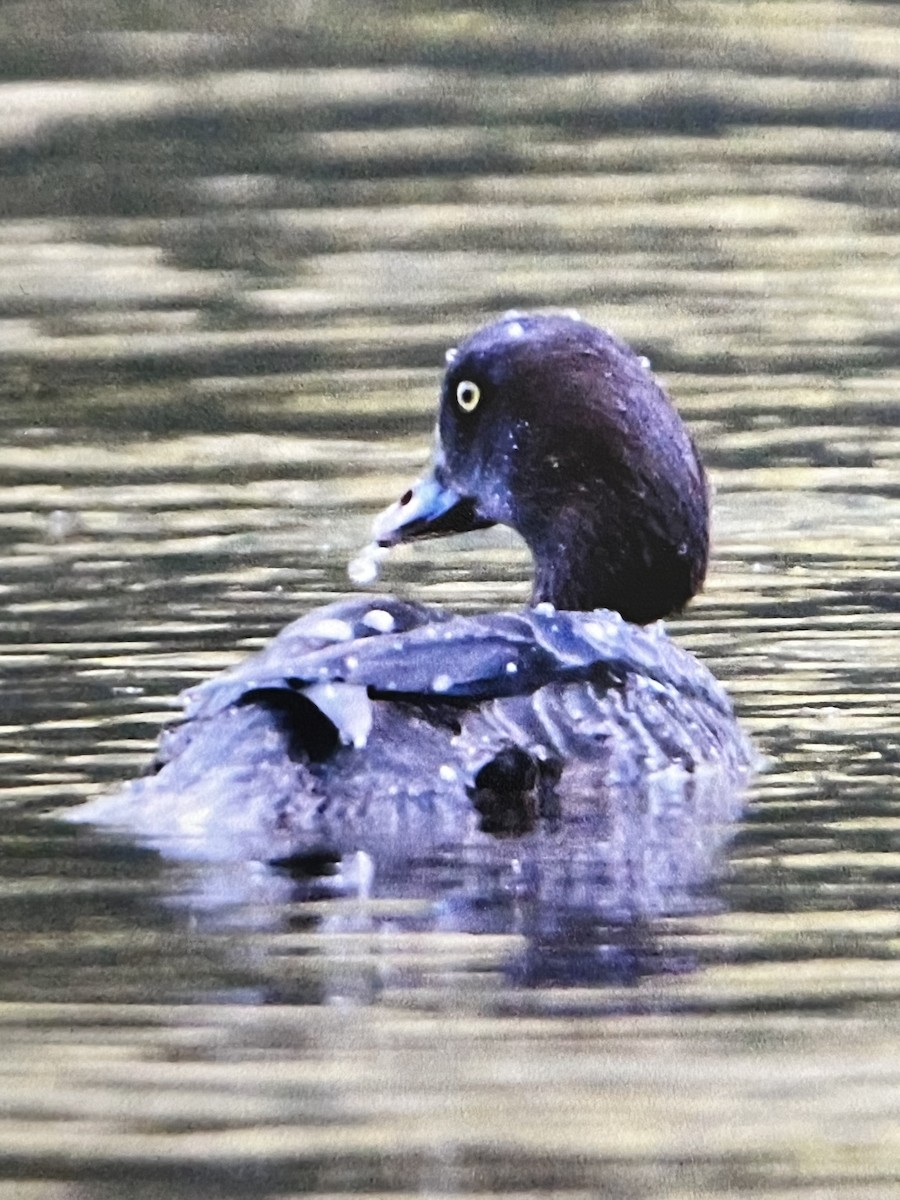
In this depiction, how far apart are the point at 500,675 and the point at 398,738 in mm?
257

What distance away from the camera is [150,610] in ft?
23.9

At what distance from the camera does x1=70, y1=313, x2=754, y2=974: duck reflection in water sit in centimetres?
588

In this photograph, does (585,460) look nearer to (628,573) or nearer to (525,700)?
(628,573)

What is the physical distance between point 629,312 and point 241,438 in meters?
1.06

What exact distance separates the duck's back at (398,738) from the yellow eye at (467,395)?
28.8 inches

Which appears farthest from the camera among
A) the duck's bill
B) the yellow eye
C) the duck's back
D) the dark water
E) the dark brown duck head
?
the duck's bill

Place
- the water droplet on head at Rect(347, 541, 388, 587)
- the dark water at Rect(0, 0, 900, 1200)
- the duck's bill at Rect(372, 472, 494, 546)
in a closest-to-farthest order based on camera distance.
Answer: the dark water at Rect(0, 0, 900, 1200), the duck's bill at Rect(372, 472, 494, 546), the water droplet on head at Rect(347, 541, 388, 587)

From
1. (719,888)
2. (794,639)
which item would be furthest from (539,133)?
(719,888)

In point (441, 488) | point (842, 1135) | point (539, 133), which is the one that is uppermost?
point (539, 133)

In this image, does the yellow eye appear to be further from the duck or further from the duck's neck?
the duck's neck

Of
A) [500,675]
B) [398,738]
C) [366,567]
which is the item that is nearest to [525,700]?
[500,675]

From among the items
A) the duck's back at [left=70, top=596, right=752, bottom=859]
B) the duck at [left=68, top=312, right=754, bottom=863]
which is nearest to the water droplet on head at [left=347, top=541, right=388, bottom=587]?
the duck at [left=68, top=312, right=754, bottom=863]

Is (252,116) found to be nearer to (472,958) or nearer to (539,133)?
(539,133)

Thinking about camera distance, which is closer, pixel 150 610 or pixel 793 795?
pixel 793 795
